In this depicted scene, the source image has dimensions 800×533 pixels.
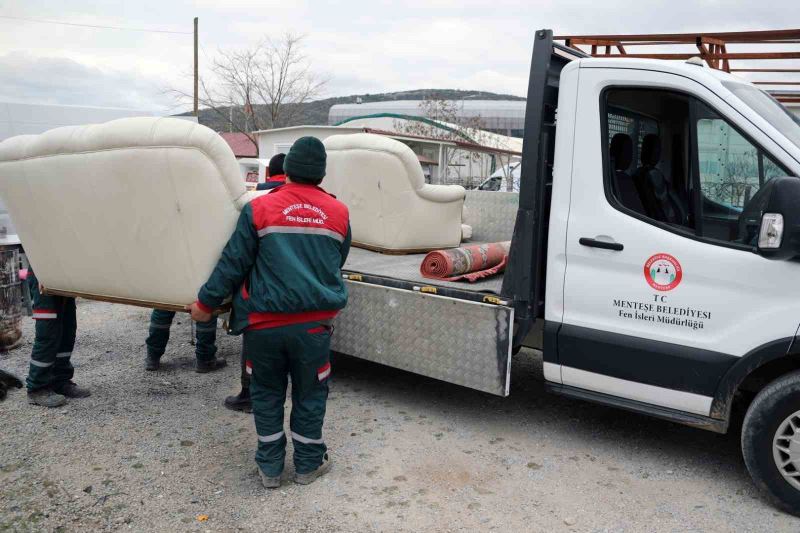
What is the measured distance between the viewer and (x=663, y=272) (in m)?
3.88

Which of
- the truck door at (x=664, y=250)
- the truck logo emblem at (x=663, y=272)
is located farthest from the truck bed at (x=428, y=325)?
the truck logo emblem at (x=663, y=272)

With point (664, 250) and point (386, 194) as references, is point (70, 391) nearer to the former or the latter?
point (386, 194)

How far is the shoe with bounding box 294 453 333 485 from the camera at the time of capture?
4.03 meters

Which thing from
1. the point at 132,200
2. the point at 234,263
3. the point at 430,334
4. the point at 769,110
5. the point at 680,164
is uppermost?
the point at 769,110

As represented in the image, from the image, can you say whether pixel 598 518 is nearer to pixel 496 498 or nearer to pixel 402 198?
pixel 496 498

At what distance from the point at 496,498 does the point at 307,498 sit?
105 cm

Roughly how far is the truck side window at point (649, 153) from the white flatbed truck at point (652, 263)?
0.01 m

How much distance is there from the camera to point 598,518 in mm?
3707

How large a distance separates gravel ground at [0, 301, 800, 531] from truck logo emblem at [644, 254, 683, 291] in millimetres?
1196

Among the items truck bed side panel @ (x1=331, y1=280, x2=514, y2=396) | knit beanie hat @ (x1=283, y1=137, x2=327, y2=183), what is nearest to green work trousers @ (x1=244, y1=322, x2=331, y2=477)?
knit beanie hat @ (x1=283, y1=137, x2=327, y2=183)

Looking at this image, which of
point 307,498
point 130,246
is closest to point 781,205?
point 307,498

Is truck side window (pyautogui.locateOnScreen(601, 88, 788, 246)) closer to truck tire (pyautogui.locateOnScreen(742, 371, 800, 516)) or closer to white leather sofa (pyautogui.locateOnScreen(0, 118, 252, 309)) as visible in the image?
Answer: truck tire (pyautogui.locateOnScreen(742, 371, 800, 516))

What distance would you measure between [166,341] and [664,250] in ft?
13.9

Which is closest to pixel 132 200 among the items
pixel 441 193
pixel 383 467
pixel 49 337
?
pixel 49 337
